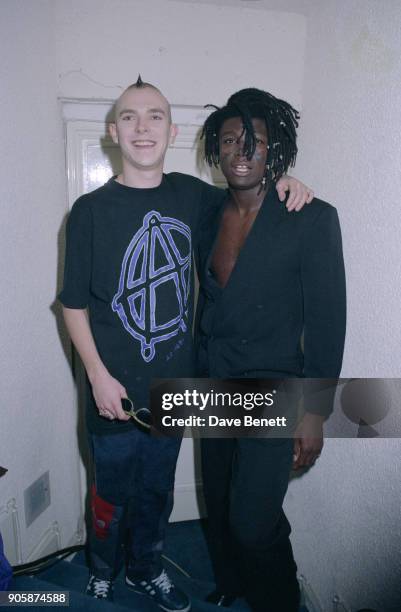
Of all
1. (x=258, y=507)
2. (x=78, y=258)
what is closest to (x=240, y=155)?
(x=78, y=258)

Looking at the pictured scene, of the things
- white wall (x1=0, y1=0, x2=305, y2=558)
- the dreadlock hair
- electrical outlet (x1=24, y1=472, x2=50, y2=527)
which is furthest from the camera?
electrical outlet (x1=24, y1=472, x2=50, y2=527)

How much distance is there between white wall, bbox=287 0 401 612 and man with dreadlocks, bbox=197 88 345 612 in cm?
15

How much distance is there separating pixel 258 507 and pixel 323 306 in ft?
2.24

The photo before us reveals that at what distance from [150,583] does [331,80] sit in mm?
2095

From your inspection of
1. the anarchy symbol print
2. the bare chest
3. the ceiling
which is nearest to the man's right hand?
the anarchy symbol print

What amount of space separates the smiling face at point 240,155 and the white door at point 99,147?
71 cm

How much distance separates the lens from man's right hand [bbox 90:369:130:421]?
4.50ft

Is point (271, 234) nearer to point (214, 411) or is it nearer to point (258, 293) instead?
point (258, 293)

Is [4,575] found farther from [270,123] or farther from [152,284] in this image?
[270,123]

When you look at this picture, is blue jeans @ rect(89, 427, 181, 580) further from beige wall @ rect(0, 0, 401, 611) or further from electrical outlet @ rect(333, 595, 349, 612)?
electrical outlet @ rect(333, 595, 349, 612)

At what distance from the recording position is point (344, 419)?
4.54 feet

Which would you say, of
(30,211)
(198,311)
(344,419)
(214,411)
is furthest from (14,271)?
(344,419)

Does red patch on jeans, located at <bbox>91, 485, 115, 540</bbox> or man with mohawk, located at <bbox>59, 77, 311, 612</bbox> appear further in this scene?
red patch on jeans, located at <bbox>91, 485, 115, 540</bbox>

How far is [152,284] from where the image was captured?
1.42m
